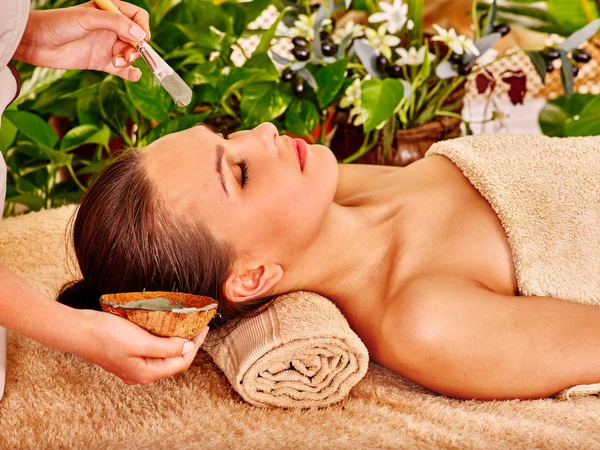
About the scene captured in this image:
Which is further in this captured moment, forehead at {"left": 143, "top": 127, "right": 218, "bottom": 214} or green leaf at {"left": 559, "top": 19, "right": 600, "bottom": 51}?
green leaf at {"left": 559, "top": 19, "right": 600, "bottom": 51}

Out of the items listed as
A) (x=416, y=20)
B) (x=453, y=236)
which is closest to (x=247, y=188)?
(x=453, y=236)

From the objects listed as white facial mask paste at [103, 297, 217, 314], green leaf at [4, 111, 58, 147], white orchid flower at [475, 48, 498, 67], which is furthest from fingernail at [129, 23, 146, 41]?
white orchid flower at [475, 48, 498, 67]

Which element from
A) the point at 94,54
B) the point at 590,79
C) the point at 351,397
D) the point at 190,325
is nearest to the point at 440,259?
the point at 351,397

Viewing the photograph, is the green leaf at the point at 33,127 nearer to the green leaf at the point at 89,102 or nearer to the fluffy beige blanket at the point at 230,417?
the green leaf at the point at 89,102

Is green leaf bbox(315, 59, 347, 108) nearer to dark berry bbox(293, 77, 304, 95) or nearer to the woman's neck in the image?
dark berry bbox(293, 77, 304, 95)

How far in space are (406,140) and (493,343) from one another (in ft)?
3.37

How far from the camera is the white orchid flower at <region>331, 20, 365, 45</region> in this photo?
75.1 inches

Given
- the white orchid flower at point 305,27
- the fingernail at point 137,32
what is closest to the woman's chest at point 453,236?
the fingernail at point 137,32

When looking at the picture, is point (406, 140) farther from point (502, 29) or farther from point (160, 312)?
point (160, 312)

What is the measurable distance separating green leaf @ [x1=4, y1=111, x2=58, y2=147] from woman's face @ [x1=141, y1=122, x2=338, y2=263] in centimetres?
75

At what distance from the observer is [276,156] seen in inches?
43.4

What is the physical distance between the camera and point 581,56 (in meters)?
1.85

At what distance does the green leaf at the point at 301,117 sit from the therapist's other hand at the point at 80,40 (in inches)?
26.4

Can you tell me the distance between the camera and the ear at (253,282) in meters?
1.11
